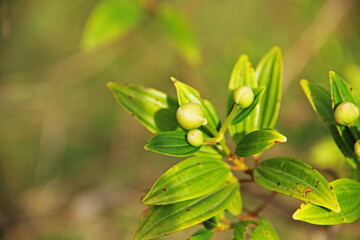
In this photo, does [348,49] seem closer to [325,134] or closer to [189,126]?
[325,134]

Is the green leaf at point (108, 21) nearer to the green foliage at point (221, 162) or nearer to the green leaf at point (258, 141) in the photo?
the green foliage at point (221, 162)

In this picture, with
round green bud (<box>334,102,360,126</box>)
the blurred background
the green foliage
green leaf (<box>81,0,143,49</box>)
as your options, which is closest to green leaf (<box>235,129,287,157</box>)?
the green foliage

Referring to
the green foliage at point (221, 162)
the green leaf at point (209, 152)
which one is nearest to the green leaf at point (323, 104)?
the green foliage at point (221, 162)

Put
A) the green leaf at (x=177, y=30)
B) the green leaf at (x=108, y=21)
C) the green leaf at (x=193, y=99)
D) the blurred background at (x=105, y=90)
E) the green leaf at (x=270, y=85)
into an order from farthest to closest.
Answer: the blurred background at (x=105, y=90), the green leaf at (x=177, y=30), the green leaf at (x=108, y=21), the green leaf at (x=270, y=85), the green leaf at (x=193, y=99)

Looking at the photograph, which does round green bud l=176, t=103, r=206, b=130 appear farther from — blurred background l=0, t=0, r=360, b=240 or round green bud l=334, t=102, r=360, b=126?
blurred background l=0, t=0, r=360, b=240

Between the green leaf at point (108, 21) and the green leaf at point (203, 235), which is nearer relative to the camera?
the green leaf at point (203, 235)

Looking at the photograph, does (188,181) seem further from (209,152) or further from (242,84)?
(242,84)
